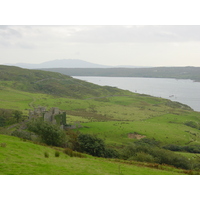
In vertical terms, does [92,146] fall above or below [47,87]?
below

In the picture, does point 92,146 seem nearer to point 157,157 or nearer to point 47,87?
point 157,157

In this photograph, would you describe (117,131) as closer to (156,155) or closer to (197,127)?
(156,155)

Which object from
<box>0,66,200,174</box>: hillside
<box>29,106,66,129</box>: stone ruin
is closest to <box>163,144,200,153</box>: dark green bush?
<box>0,66,200,174</box>: hillside

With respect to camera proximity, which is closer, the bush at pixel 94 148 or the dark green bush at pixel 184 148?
the bush at pixel 94 148

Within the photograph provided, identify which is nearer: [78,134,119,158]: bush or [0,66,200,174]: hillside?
[0,66,200,174]: hillside

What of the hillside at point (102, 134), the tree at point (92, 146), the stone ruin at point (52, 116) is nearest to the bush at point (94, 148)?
the tree at point (92, 146)

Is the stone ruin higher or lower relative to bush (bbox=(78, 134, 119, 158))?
higher

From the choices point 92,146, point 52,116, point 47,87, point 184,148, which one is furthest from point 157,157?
point 47,87

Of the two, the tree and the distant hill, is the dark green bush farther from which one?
the distant hill

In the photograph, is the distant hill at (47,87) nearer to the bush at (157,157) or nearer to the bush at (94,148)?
the bush at (94,148)

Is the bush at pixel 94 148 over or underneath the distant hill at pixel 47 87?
underneath

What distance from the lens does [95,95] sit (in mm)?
157875

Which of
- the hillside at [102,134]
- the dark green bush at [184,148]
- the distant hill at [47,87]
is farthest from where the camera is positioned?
the distant hill at [47,87]
